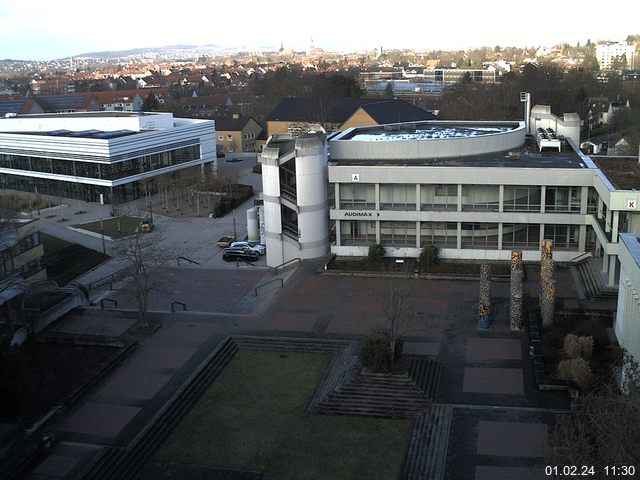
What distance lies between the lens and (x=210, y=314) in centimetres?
3011

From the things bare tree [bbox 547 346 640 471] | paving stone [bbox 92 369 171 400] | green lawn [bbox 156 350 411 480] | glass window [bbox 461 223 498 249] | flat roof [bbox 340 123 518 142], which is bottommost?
green lawn [bbox 156 350 411 480]

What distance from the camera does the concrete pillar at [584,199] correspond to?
111ft

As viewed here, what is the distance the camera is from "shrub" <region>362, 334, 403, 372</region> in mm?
23516

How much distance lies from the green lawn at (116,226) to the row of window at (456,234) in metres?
16.4

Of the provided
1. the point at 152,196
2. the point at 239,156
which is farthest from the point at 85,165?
the point at 239,156

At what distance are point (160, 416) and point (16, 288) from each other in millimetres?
11392

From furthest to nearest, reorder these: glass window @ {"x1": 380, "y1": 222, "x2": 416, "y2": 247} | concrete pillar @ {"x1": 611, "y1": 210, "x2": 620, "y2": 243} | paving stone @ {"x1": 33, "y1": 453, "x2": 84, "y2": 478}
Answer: glass window @ {"x1": 380, "y1": 222, "x2": 416, "y2": 247} < concrete pillar @ {"x1": 611, "y1": 210, "x2": 620, "y2": 243} < paving stone @ {"x1": 33, "y1": 453, "x2": 84, "y2": 478}

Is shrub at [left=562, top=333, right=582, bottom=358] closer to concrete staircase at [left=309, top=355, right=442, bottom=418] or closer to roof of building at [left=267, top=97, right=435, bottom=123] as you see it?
concrete staircase at [left=309, top=355, right=442, bottom=418]

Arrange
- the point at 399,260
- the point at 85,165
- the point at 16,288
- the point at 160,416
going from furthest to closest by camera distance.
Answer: the point at 85,165 → the point at 399,260 → the point at 16,288 → the point at 160,416

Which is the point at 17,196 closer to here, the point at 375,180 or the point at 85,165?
the point at 85,165

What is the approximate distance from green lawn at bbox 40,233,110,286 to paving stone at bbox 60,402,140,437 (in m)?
14.6

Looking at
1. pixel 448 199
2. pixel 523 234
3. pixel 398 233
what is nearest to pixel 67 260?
pixel 398 233

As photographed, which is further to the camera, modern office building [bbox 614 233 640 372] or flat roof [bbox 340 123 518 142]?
flat roof [bbox 340 123 518 142]

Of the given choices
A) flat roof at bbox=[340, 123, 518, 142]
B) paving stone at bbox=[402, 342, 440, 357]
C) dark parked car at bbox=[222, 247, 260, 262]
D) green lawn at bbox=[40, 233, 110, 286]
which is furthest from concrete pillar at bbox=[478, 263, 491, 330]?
green lawn at bbox=[40, 233, 110, 286]
